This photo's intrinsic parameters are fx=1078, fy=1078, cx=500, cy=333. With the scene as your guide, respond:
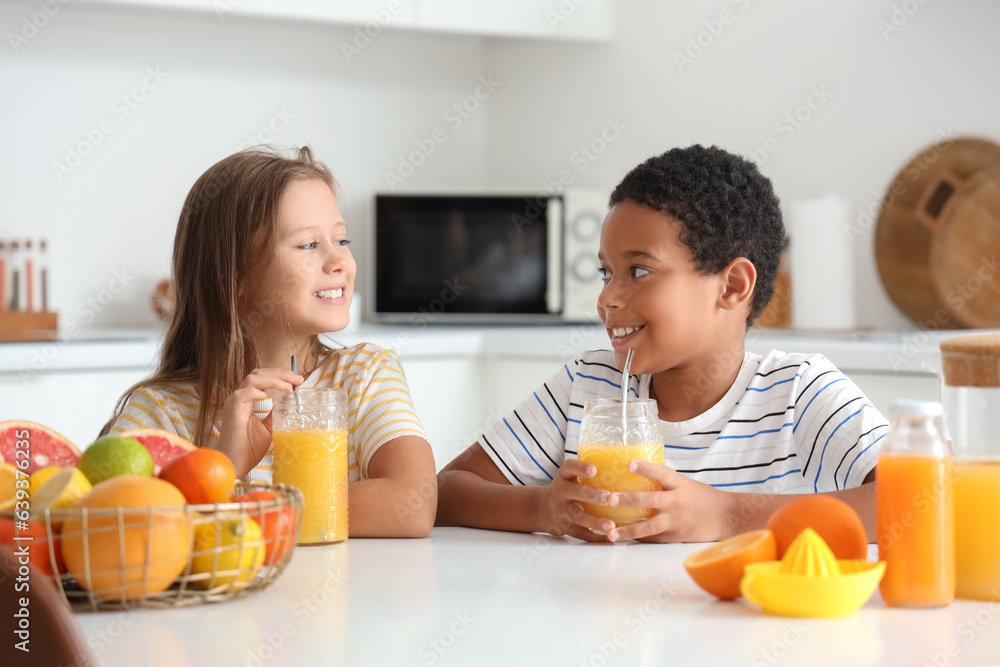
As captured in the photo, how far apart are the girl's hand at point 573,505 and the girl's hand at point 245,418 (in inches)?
11.1

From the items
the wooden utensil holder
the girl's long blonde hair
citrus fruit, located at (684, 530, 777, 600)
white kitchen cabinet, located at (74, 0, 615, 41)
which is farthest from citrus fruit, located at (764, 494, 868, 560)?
white kitchen cabinet, located at (74, 0, 615, 41)

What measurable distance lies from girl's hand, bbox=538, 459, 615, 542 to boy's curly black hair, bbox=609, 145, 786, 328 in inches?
13.0

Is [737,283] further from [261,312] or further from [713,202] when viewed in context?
[261,312]

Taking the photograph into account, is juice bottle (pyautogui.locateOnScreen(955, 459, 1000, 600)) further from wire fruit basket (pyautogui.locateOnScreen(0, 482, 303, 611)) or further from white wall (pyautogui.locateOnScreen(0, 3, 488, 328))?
white wall (pyautogui.locateOnScreen(0, 3, 488, 328))

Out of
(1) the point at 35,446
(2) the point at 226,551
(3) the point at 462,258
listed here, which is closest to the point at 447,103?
(3) the point at 462,258

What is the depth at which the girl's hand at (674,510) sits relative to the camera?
3.12 feet

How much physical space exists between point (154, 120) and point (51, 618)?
2.57m

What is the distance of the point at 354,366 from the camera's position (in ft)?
4.26

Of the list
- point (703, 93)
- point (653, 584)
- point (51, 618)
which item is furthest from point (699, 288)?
point (703, 93)

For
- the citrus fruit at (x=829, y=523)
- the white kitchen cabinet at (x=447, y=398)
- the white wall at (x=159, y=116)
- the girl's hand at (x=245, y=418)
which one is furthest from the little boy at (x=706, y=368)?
the white wall at (x=159, y=116)

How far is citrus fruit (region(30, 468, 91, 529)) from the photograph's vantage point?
0.68m

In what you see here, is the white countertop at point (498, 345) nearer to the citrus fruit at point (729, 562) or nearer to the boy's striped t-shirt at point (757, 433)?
the boy's striped t-shirt at point (757, 433)

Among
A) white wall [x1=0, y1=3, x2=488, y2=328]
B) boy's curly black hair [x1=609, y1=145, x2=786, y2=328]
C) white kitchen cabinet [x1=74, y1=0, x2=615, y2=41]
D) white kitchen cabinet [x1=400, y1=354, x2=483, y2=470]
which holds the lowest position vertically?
white kitchen cabinet [x1=400, y1=354, x2=483, y2=470]

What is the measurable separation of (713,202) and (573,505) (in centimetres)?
40
